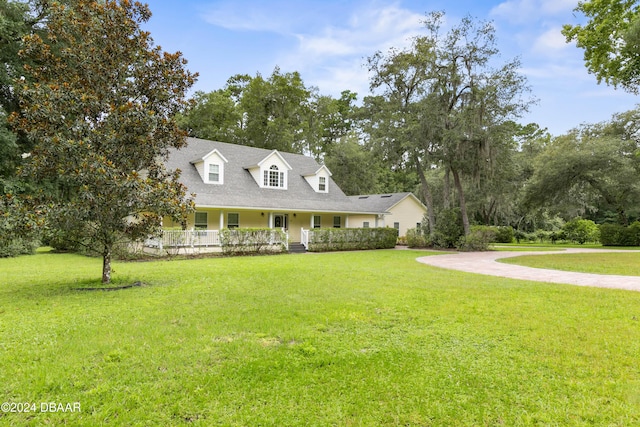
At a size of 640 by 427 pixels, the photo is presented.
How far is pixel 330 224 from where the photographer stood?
23.9 metres

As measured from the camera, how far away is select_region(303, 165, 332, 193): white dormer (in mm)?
23141

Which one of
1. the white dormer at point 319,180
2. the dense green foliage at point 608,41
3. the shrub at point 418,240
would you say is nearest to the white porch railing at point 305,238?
the white dormer at point 319,180

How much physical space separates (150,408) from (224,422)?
654mm

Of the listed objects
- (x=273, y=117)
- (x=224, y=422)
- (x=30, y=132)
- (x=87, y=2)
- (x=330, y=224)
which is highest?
(x=273, y=117)

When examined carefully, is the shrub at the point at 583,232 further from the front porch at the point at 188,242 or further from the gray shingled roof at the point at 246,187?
the front porch at the point at 188,242

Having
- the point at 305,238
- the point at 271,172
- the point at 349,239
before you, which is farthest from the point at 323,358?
the point at 271,172

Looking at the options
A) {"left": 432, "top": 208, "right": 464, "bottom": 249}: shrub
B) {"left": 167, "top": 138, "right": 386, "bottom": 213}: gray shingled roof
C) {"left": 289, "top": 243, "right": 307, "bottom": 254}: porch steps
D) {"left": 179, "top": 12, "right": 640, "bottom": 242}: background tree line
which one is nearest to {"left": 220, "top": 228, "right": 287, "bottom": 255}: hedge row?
{"left": 289, "top": 243, "right": 307, "bottom": 254}: porch steps

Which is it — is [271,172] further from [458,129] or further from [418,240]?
[458,129]

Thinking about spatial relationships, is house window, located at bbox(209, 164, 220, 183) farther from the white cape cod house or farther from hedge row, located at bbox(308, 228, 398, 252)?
hedge row, located at bbox(308, 228, 398, 252)

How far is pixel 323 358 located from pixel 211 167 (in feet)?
54.3

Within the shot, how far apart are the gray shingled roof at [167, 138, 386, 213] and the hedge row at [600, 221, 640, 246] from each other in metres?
15.3

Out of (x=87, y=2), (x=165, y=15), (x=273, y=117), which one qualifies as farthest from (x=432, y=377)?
→ (x=273, y=117)

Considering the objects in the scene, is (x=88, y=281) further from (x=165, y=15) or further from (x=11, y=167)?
(x=11, y=167)

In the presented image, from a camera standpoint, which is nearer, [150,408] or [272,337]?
[150,408]
